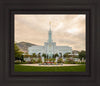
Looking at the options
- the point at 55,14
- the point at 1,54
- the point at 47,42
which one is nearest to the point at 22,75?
the point at 1,54

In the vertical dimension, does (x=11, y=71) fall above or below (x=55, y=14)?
below

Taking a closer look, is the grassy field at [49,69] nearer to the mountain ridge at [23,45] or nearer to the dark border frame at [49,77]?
the dark border frame at [49,77]

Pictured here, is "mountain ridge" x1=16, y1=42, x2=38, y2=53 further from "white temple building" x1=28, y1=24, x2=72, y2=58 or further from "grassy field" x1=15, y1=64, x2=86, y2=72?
"grassy field" x1=15, y1=64, x2=86, y2=72

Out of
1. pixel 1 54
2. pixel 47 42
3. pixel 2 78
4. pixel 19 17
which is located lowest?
pixel 2 78

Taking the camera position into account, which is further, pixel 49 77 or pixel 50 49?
pixel 50 49

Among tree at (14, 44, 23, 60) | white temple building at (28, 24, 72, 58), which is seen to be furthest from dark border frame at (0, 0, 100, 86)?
white temple building at (28, 24, 72, 58)

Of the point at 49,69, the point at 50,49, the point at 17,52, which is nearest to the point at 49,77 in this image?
the point at 49,69

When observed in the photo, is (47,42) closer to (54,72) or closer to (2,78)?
(54,72)

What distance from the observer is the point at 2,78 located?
2.21m

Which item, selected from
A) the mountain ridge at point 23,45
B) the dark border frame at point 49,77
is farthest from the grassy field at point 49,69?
the mountain ridge at point 23,45

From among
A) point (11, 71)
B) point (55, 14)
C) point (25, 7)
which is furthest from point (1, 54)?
point (55, 14)

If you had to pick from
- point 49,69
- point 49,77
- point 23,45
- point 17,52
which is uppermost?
point 23,45

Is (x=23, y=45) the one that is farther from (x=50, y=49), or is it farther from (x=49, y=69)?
(x=49, y=69)

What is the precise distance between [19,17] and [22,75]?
0.90 m
